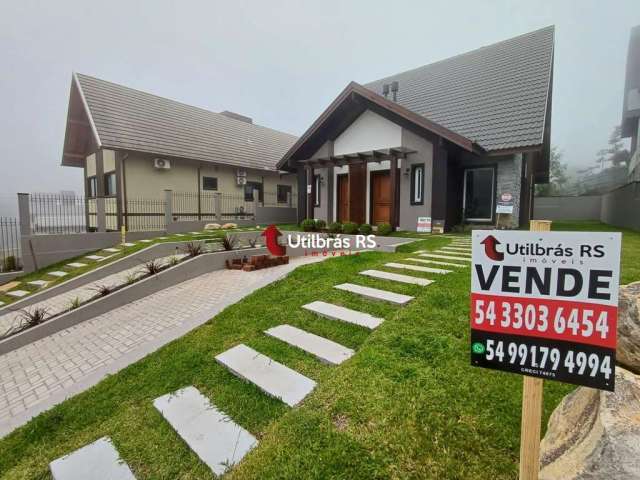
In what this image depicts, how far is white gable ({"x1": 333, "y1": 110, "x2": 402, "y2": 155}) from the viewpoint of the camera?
1120 centimetres

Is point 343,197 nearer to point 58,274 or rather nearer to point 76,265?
point 76,265

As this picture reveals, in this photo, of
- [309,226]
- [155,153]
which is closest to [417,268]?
[309,226]

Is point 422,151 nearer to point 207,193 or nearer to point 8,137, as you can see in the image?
point 207,193

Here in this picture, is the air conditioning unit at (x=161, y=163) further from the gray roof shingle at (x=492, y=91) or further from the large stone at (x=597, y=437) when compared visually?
the large stone at (x=597, y=437)

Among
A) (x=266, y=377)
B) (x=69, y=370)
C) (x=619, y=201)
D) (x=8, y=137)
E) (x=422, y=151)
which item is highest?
(x=8, y=137)

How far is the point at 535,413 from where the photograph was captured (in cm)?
130

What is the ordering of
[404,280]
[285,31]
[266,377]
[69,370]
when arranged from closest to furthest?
[266,377] < [69,370] < [404,280] < [285,31]

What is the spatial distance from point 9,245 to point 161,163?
5.89m

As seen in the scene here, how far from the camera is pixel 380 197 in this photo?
11711mm

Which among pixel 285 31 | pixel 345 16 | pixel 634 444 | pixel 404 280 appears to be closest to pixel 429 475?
pixel 634 444

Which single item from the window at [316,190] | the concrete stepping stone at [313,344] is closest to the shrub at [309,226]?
the window at [316,190]

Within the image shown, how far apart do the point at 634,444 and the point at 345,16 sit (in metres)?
16.5

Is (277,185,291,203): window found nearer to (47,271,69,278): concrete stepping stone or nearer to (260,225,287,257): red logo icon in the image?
(260,225,287,257): red logo icon

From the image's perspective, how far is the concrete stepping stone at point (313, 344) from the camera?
287 cm
